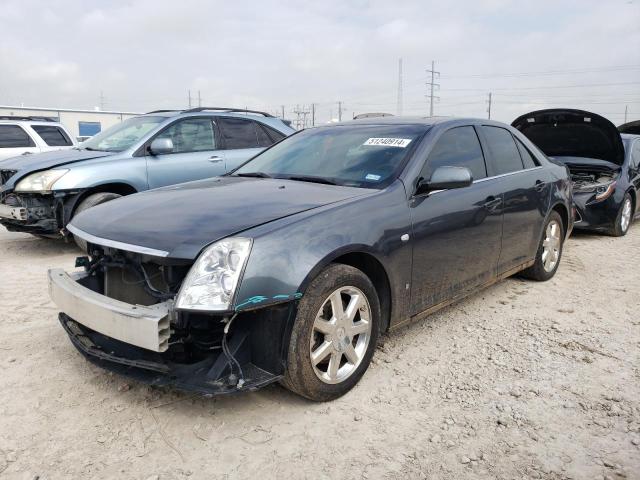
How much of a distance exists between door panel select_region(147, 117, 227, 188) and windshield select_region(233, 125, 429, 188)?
2.46 m

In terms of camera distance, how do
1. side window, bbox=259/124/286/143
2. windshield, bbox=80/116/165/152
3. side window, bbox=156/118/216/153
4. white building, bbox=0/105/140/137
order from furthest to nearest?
white building, bbox=0/105/140/137 → side window, bbox=259/124/286/143 → side window, bbox=156/118/216/153 → windshield, bbox=80/116/165/152

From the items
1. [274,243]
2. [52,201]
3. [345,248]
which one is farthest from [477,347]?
[52,201]

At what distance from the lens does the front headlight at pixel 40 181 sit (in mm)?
5598

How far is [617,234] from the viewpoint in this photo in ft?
24.2

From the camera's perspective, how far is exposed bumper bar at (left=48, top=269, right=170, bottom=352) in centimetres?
232

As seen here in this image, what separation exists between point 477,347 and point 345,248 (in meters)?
1.46

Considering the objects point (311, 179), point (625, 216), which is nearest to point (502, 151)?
A: point (311, 179)

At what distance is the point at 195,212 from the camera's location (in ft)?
9.27

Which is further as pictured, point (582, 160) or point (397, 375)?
point (582, 160)

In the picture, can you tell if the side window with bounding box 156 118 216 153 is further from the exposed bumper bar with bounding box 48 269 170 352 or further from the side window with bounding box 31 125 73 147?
the side window with bounding box 31 125 73 147

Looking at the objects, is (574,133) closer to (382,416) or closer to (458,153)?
(458,153)

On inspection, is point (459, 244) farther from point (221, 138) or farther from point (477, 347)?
point (221, 138)

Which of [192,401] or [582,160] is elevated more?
[582,160]

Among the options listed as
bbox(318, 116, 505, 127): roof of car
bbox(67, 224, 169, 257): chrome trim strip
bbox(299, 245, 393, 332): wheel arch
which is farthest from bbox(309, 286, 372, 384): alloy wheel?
bbox(318, 116, 505, 127): roof of car
